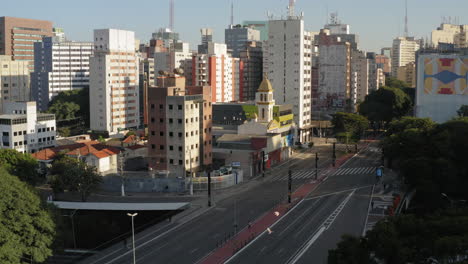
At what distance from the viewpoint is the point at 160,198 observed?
8231 centimetres

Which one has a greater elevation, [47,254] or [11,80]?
[11,80]

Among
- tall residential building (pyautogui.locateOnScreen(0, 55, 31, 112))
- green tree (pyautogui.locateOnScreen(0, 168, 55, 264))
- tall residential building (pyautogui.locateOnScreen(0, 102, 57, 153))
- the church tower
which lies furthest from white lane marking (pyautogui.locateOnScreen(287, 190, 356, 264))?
tall residential building (pyautogui.locateOnScreen(0, 55, 31, 112))

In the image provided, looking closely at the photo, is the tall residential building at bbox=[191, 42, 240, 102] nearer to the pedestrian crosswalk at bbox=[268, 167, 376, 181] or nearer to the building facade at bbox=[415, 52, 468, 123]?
the building facade at bbox=[415, 52, 468, 123]

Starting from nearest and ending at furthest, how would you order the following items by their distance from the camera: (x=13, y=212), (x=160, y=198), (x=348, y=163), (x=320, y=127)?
(x=13, y=212)
(x=160, y=198)
(x=348, y=163)
(x=320, y=127)

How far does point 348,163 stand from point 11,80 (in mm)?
95845

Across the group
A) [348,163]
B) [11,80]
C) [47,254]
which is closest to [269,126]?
[348,163]

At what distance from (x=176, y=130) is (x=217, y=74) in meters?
87.7

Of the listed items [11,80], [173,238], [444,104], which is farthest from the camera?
[11,80]

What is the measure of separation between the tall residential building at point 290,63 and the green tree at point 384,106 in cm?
2391

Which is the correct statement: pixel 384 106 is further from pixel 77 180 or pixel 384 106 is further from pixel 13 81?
pixel 77 180

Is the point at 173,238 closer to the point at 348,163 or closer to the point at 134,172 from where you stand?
the point at 134,172

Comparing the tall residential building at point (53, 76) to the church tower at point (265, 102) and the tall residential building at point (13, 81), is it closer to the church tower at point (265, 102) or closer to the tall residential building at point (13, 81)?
the tall residential building at point (13, 81)

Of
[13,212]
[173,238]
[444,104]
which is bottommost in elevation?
[173,238]

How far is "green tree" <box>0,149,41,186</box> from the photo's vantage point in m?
81.9
